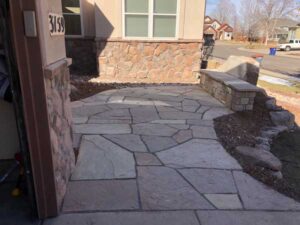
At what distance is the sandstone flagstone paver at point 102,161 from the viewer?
2.87 metres

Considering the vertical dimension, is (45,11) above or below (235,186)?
above

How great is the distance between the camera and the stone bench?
4965mm

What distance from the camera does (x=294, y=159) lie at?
4.00 meters

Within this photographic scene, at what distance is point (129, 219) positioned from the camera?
225 cm

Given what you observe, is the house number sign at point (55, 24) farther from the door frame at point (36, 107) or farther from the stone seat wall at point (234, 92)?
the stone seat wall at point (234, 92)

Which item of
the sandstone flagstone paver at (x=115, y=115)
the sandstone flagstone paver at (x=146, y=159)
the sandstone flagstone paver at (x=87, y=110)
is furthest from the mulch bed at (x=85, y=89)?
the sandstone flagstone paver at (x=146, y=159)

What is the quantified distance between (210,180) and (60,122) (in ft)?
5.21

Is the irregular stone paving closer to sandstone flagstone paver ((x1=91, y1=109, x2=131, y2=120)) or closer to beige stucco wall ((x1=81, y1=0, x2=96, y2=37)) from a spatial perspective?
sandstone flagstone paver ((x1=91, y1=109, x2=131, y2=120))

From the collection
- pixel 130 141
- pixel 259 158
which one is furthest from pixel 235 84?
pixel 130 141

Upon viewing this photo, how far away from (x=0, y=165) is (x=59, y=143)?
0.87m

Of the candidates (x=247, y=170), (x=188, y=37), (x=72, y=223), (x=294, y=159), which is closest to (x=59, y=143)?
(x=72, y=223)

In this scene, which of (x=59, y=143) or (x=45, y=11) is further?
(x=59, y=143)

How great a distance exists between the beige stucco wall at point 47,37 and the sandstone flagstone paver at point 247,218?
5.78 ft

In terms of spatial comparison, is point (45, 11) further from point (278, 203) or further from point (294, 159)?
point (294, 159)
